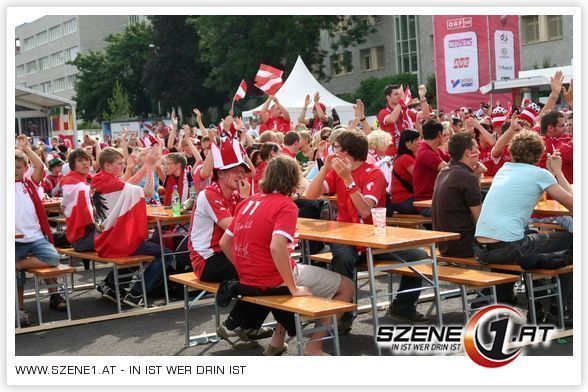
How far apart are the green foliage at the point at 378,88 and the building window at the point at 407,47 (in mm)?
2256

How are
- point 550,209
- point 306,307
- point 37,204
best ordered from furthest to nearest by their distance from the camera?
point 37,204
point 550,209
point 306,307

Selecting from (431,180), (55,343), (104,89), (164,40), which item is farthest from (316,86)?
(104,89)

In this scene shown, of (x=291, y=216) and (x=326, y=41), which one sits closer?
(x=291, y=216)

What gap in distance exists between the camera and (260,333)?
23.4 ft

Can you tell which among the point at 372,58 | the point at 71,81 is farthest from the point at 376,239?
the point at 71,81

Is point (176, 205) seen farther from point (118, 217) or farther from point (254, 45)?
point (254, 45)

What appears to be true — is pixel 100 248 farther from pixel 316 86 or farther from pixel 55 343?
pixel 316 86

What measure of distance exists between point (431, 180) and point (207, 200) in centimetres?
315

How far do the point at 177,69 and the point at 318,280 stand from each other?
196 feet

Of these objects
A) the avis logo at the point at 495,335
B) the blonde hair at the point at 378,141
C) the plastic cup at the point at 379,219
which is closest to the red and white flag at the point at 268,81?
the blonde hair at the point at 378,141

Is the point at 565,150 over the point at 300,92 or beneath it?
beneath

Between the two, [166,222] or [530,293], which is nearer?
[530,293]
